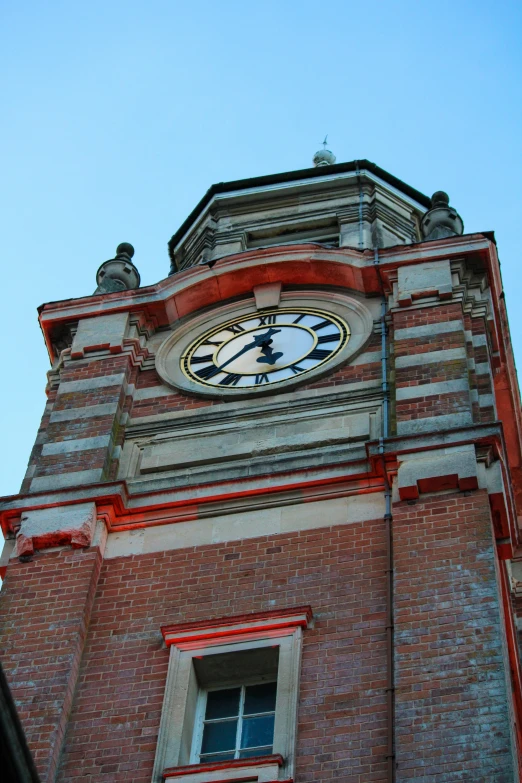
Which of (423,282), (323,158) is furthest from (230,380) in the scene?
(323,158)

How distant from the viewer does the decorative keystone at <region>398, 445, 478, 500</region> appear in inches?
634

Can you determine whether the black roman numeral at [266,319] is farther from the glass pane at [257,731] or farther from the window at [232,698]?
the glass pane at [257,731]

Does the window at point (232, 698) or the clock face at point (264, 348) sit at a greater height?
the clock face at point (264, 348)

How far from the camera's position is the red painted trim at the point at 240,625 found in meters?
15.4

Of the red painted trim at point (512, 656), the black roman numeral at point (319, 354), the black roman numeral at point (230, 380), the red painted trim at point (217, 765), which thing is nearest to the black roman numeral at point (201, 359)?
the black roman numeral at point (230, 380)

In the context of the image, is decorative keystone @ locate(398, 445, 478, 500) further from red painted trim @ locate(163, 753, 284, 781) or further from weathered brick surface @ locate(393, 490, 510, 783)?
red painted trim @ locate(163, 753, 284, 781)

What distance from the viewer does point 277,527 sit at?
16609 millimetres

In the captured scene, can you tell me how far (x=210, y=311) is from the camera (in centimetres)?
2119

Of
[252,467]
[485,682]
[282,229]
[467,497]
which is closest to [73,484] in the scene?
[252,467]

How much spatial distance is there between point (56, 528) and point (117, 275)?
598 cm

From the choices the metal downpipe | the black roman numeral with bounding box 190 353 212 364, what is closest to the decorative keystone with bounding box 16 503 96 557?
the metal downpipe

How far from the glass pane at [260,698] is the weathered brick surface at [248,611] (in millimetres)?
481

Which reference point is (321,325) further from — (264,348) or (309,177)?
(309,177)

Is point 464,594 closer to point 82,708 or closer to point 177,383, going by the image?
point 82,708
